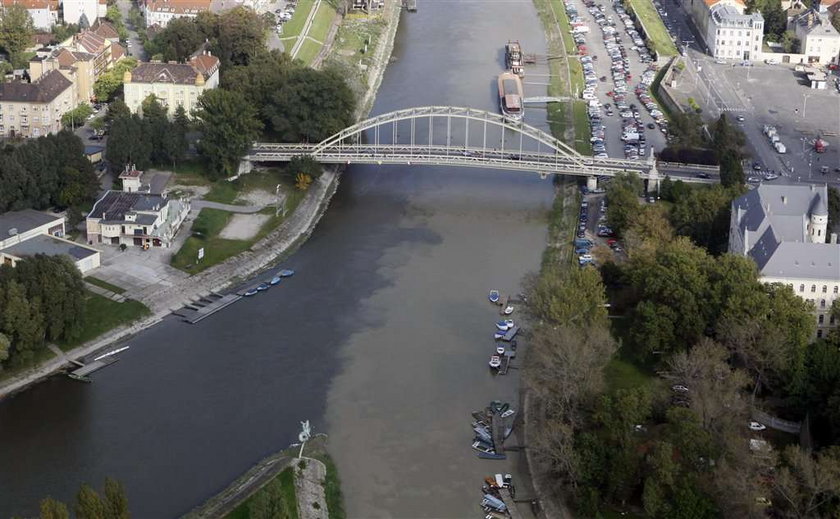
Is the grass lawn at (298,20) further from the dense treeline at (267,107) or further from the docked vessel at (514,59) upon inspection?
the docked vessel at (514,59)

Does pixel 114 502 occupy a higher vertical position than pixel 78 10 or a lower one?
lower

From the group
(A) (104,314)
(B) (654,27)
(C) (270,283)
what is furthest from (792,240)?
(B) (654,27)

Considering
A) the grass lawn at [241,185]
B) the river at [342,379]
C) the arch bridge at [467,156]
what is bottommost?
the river at [342,379]

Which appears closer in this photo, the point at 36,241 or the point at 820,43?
the point at 36,241

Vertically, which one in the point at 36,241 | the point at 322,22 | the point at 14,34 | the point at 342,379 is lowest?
the point at 342,379

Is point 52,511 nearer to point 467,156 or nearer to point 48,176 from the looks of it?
point 48,176

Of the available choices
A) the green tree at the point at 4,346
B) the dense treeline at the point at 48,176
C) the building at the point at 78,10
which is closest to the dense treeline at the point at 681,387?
the green tree at the point at 4,346

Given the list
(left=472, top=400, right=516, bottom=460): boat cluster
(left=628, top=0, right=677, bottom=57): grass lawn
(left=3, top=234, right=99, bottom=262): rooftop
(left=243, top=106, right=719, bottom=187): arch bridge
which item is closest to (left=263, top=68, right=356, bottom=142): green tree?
(left=243, top=106, right=719, bottom=187): arch bridge
